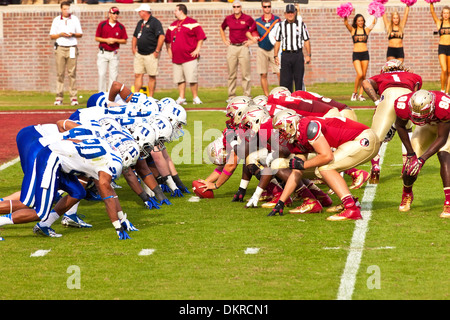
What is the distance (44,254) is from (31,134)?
1.50 metres

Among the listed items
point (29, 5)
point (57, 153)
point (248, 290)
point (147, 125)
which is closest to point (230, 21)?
point (29, 5)

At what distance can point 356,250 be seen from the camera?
758cm

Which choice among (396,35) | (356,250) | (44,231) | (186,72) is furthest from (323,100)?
(396,35)

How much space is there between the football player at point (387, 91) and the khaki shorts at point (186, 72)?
9.07 m

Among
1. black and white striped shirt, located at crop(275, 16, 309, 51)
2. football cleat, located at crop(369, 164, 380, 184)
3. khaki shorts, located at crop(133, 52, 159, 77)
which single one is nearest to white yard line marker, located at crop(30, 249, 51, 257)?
football cleat, located at crop(369, 164, 380, 184)

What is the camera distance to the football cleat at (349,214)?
8836mm

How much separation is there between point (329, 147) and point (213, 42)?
16.6 m

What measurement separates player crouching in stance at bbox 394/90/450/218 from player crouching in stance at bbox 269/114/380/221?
1.49 feet

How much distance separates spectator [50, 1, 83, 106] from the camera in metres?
20.1

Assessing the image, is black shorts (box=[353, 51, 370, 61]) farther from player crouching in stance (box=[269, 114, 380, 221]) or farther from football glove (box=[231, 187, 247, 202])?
player crouching in stance (box=[269, 114, 380, 221])

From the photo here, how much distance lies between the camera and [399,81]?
10.8 meters

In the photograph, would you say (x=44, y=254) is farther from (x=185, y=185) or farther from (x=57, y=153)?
(x=185, y=185)

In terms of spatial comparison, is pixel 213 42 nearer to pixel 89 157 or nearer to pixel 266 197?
pixel 266 197

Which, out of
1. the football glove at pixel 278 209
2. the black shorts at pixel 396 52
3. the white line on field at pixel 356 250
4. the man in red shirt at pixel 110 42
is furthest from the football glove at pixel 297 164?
the black shorts at pixel 396 52
